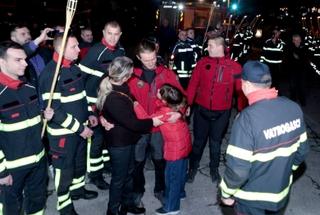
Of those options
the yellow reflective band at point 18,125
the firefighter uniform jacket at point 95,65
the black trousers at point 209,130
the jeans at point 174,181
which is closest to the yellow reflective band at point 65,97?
the yellow reflective band at point 18,125

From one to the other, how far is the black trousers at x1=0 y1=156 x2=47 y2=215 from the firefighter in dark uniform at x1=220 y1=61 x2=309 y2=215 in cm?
199

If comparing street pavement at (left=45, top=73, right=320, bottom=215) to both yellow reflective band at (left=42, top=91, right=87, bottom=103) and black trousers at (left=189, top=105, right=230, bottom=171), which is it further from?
yellow reflective band at (left=42, top=91, right=87, bottom=103)

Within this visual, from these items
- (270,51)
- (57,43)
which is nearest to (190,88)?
(57,43)

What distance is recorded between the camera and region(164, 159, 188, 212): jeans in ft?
15.1

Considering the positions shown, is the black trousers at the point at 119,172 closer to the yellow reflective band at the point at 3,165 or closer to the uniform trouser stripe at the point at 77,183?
the uniform trouser stripe at the point at 77,183

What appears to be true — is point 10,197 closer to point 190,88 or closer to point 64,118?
point 64,118

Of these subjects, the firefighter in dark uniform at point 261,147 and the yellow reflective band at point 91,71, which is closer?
the firefighter in dark uniform at point 261,147

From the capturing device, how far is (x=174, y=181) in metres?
4.66

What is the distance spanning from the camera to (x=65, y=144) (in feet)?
14.1

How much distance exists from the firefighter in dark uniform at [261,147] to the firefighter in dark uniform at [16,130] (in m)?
1.98

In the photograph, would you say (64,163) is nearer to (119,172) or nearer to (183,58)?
(119,172)

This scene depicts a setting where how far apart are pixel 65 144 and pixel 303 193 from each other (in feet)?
11.7

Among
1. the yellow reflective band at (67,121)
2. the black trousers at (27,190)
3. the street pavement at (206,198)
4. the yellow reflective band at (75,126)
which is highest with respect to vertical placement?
the yellow reflective band at (67,121)

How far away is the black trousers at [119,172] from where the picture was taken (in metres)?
4.21
